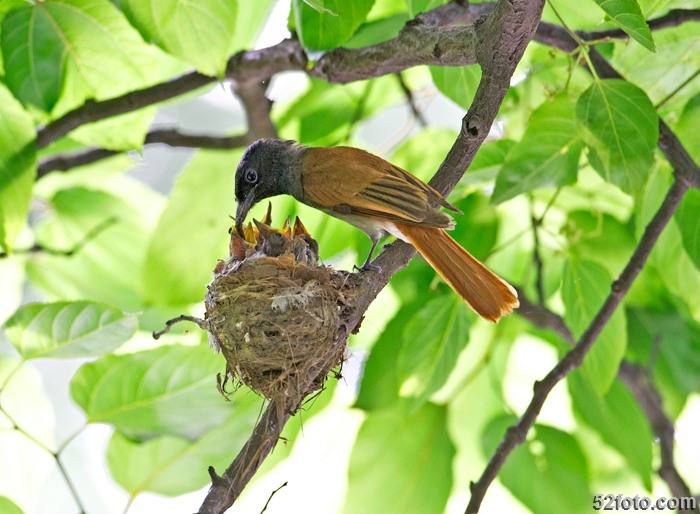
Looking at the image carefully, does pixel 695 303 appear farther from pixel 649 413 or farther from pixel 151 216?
pixel 151 216

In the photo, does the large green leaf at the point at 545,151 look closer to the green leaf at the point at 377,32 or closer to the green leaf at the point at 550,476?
the green leaf at the point at 377,32

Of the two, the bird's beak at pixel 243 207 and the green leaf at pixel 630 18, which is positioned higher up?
the green leaf at pixel 630 18

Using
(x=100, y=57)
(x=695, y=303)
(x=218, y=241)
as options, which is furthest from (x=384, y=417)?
(x=100, y=57)

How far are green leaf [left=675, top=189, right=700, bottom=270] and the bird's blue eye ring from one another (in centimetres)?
178

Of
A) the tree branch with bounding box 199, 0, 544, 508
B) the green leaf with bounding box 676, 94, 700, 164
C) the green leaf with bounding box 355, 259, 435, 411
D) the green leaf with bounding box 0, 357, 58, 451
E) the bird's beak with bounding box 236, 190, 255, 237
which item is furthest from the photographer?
the bird's beak with bounding box 236, 190, 255, 237

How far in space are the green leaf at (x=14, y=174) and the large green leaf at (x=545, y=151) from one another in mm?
1717

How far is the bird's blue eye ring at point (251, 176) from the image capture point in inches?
127

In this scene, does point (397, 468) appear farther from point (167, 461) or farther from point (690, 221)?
point (690, 221)

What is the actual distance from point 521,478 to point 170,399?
156 centimetres

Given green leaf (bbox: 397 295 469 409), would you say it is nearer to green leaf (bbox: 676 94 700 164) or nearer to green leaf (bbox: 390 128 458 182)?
green leaf (bbox: 390 128 458 182)

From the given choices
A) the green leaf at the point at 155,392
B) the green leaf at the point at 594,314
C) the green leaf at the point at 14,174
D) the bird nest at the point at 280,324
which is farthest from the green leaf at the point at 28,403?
the green leaf at the point at 594,314

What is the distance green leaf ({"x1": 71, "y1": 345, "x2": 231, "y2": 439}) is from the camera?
255 cm

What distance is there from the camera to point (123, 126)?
2.95 m

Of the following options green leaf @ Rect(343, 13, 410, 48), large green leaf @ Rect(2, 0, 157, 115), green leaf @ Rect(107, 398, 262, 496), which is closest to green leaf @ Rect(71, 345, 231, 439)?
green leaf @ Rect(107, 398, 262, 496)
